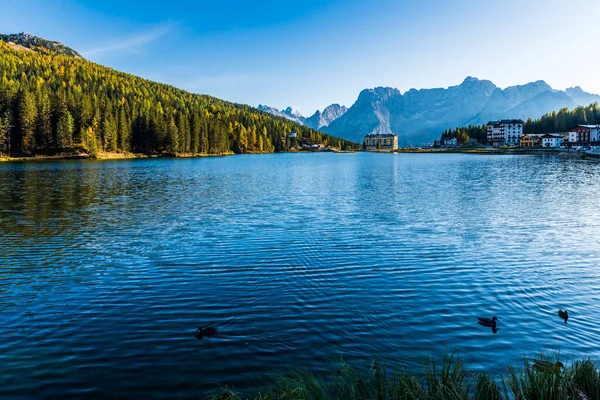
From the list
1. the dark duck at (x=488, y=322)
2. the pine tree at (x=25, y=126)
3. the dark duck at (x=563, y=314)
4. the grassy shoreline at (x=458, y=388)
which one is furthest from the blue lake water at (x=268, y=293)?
the pine tree at (x=25, y=126)

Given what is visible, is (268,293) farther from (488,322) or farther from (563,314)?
(563,314)

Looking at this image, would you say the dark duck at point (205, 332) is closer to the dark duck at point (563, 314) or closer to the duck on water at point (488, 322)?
the duck on water at point (488, 322)

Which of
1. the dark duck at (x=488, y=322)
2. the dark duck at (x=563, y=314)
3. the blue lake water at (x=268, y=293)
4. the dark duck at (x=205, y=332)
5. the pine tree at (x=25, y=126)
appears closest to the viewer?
the blue lake water at (x=268, y=293)

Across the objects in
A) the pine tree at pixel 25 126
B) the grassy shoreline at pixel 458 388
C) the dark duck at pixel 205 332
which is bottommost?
the dark duck at pixel 205 332

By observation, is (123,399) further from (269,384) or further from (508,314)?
(508,314)

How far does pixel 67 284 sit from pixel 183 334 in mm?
9155

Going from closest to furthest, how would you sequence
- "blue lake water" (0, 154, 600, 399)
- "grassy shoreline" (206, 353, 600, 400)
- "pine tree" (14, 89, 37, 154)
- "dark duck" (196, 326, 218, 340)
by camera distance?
"grassy shoreline" (206, 353, 600, 400) → "blue lake water" (0, 154, 600, 399) → "dark duck" (196, 326, 218, 340) → "pine tree" (14, 89, 37, 154)

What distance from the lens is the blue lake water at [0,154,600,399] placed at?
485 inches

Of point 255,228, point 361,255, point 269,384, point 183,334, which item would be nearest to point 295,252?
point 361,255

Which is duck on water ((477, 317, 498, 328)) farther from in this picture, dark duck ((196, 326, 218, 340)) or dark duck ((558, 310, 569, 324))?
dark duck ((196, 326, 218, 340))

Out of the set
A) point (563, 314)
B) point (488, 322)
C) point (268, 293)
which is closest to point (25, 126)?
point (268, 293)

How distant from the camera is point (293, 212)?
41.1 m

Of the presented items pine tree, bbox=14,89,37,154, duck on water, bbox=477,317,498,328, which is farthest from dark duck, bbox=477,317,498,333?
pine tree, bbox=14,89,37,154

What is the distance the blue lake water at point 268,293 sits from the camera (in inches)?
485
